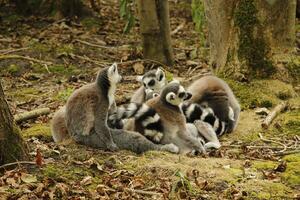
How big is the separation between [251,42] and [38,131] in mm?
3528

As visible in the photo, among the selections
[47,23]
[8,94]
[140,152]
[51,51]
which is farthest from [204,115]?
[47,23]

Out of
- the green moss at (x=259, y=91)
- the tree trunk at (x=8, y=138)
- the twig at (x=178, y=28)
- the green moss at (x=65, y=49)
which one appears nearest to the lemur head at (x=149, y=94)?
the green moss at (x=259, y=91)

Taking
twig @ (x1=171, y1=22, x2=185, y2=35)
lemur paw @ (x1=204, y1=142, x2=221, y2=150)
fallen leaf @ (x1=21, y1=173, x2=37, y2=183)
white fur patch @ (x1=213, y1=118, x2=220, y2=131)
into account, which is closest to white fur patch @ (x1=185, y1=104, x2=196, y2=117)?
white fur patch @ (x1=213, y1=118, x2=220, y2=131)

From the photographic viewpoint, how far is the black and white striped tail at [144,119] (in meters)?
7.08

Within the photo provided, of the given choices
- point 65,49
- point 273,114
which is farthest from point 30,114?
point 65,49

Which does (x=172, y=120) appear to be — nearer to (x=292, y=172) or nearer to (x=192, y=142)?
(x=192, y=142)

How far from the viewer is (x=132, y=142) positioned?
22.3 ft

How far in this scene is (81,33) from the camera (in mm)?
15375

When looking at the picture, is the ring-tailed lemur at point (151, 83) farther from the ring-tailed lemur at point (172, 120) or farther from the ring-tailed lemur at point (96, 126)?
the ring-tailed lemur at point (96, 126)

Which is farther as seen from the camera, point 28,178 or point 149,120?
point 149,120

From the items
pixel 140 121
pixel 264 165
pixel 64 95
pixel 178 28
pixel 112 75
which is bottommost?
pixel 178 28

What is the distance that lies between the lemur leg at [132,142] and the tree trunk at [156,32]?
224 inches

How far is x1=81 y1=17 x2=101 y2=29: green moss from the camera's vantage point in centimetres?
1619

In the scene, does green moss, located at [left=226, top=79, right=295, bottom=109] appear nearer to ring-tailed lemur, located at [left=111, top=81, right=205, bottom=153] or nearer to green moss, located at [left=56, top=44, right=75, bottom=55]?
ring-tailed lemur, located at [left=111, top=81, right=205, bottom=153]
